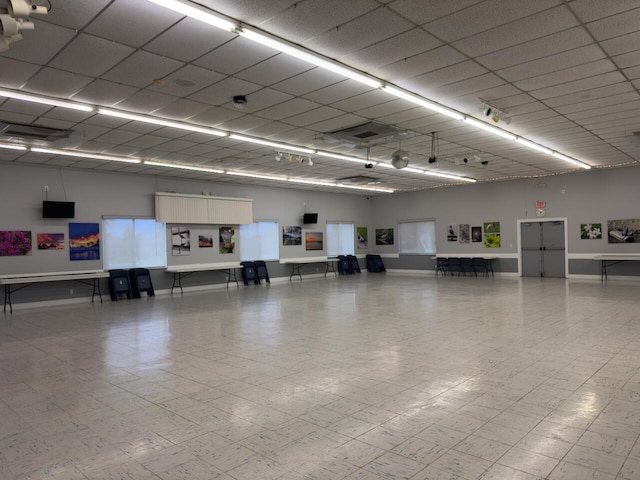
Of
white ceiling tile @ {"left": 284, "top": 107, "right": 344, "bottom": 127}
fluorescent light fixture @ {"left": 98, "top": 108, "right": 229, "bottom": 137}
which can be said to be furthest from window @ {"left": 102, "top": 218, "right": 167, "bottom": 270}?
white ceiling tile @ {"left": 284, "top": 107, "right": 344, "bottom": 127}

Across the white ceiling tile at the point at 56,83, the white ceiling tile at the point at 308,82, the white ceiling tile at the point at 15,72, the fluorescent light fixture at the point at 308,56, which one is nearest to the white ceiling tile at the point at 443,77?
the fluorescent light fixture at the point at 308,56

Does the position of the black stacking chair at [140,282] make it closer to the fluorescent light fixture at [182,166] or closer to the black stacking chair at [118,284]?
the black stacking chair at [118,284]

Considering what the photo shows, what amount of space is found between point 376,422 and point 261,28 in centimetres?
381

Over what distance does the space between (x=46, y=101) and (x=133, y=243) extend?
265 inches

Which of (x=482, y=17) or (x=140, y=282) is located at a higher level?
(x=482, y=17)

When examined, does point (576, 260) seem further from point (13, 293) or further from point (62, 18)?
point (13, 293)

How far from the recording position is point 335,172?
13.1 meters

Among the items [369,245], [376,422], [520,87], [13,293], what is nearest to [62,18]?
[376,422]

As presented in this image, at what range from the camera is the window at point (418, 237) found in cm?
1802

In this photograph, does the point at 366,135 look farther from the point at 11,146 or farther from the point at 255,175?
the point at 11,146

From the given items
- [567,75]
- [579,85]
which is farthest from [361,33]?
[579,85]

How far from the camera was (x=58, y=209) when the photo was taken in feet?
35.5

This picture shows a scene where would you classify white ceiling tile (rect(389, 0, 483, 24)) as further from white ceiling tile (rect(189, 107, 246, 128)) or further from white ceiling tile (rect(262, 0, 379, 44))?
white ceiling tile (rect(189, 107, 246, 128))

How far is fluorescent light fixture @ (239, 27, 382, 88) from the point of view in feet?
14.7
